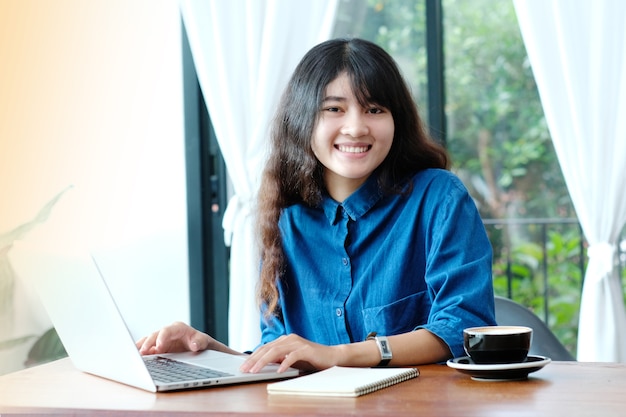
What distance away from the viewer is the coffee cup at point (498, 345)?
1.39 m

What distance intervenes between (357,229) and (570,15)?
165cm

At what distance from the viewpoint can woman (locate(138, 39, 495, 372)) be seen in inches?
68.1

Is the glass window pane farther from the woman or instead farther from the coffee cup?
the coffee cup

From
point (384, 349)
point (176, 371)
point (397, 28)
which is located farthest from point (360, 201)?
point (397, 28)

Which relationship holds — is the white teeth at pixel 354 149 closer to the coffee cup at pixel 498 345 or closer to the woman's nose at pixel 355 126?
the woman's nose at pixel 355 126

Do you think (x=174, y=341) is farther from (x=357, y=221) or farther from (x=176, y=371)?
(x=357, y=221)

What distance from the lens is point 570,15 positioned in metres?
3.15

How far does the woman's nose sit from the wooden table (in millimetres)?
510

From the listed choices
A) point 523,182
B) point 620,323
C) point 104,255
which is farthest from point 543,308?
point 104,255

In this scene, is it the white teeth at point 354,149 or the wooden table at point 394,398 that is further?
the white teeth at point 354,149

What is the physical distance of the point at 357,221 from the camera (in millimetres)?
1871

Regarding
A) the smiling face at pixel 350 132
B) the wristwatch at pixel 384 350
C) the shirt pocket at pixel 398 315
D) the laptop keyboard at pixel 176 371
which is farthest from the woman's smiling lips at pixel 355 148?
the laptop keyboard at pixel 176 371

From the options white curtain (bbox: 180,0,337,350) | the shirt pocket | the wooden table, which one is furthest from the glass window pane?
the wooden table

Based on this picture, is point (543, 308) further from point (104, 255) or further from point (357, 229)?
point (357, 229)
